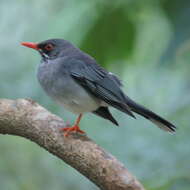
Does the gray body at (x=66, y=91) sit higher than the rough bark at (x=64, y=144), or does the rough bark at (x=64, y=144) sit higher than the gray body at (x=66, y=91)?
the gray body at (x=66, y=91)

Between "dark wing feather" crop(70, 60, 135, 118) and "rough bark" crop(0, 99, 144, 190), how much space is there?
2.01 feet

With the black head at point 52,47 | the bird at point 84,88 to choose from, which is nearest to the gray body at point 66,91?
the bird at point 84,88

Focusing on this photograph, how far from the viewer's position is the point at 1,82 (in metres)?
7.38

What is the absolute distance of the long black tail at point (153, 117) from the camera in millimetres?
5230

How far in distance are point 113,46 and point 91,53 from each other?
23 cm

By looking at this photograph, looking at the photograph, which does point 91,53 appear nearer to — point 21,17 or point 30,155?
point 21,17

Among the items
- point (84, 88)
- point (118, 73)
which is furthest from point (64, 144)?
point (118, 73)

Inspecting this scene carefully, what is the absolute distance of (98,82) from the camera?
5523 mm

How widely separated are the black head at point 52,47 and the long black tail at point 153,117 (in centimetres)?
101

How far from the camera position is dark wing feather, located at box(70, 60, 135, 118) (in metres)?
5.37

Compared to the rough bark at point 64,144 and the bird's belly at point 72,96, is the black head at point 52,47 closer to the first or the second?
the bird's belly at point 72,96

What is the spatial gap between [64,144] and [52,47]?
1614 mm

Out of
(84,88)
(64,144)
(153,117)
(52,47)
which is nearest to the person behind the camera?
(64,144)

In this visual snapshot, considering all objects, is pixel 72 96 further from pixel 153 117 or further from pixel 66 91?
pixel 153 117
